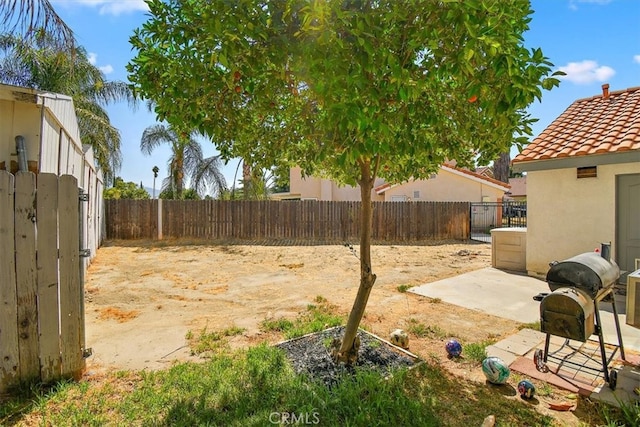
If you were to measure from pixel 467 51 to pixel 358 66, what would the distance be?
56 cm

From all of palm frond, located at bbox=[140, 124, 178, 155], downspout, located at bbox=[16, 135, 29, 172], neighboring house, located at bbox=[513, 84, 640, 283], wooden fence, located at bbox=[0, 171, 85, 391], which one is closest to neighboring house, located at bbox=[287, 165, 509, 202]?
palm frond, located at bbox=[140, 124, 178, 155]

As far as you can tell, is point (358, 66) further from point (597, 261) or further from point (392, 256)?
point (392, 256)

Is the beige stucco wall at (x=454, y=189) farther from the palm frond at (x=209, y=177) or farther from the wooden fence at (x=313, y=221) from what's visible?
the palm frond at (x=209, y=177)

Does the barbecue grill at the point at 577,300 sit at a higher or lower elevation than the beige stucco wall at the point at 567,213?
lower

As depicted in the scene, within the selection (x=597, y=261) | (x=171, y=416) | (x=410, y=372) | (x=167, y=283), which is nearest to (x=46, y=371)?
(x=171, y=416)

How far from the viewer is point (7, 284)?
251 cm

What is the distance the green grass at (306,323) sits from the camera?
3.83 m

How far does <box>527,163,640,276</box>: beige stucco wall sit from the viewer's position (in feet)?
18.1

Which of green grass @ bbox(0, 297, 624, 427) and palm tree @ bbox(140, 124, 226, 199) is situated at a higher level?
palm tree @ bbox(140, 124, 226, 199)

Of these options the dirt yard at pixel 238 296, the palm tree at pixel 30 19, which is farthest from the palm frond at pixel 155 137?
the palm tree at pixel 30 19

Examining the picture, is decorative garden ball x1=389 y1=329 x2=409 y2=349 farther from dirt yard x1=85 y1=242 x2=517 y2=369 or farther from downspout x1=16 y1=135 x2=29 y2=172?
downspout x1=16 y1=135 x2=29 y2=172

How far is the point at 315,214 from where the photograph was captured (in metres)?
13.6

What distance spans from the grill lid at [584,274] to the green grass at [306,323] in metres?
2.27

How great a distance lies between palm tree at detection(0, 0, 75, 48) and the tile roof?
21.7 feet
